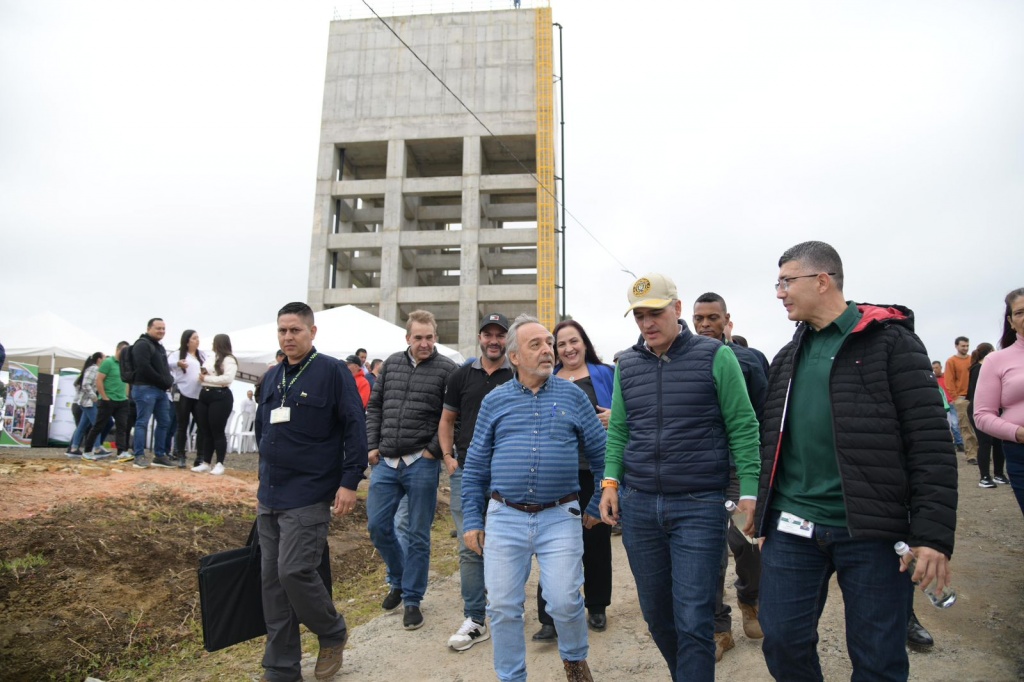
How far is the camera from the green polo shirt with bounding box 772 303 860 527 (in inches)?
96.4

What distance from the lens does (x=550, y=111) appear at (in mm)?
42250

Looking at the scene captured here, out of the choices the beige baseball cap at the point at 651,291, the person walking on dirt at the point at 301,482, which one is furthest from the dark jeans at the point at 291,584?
the beige baseball cap at the point at 651,291

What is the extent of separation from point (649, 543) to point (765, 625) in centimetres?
66

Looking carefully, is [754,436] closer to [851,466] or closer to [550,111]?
[851,466]

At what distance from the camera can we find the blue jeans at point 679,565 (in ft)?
9.43

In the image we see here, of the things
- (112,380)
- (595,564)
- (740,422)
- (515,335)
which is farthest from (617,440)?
(112,380)

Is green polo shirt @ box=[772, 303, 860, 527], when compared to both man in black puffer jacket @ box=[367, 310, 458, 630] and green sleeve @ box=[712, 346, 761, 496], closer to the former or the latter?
green sleeve @ box=[712, 346, 761, 496]

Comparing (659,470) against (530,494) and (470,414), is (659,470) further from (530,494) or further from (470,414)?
(470,414)

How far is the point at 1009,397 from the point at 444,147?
45.4m

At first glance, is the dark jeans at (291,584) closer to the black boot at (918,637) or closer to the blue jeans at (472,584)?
the blue jeans at (472,584)

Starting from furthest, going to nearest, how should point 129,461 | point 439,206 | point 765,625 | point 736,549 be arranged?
point 439,206, point 129,461, point 736,549, point 765,625

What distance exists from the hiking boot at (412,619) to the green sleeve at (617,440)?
7.53 feet

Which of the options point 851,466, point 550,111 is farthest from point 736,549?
point 550,111

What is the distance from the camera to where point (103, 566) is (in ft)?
16.9
